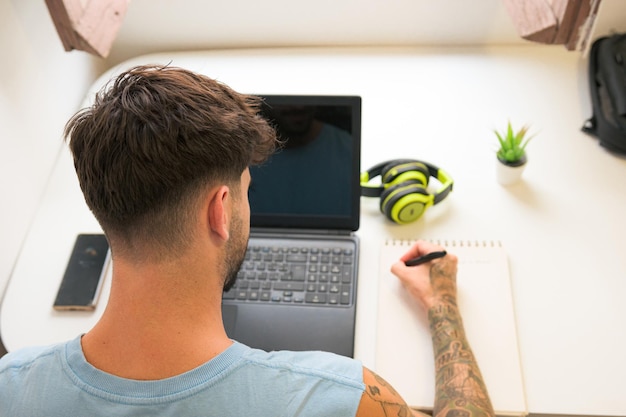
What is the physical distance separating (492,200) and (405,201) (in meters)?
0.19

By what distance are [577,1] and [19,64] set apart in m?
1.13

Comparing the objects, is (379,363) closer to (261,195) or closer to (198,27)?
(261,195)

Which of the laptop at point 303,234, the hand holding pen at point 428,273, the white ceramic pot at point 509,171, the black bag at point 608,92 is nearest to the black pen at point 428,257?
the hand holding pen at point 428,273

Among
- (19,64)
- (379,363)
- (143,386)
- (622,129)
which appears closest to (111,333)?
(143,386)

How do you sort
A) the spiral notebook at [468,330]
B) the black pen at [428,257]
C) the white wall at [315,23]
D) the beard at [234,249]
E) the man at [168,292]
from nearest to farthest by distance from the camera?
the man at [168,292], the beard at [234,249], the spiral notebook at [468,330], the black pen at [428,257], the white wall at [315,23]

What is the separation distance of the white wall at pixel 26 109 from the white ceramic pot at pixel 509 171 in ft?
3.14

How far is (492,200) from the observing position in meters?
1.17

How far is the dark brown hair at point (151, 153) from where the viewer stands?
0.69m

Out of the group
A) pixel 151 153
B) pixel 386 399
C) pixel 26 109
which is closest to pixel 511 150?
pixel 386 399

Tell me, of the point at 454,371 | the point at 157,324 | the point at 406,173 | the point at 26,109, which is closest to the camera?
the point at 157,324

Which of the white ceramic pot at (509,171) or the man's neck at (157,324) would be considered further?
the white ceramic pot at (509,171)

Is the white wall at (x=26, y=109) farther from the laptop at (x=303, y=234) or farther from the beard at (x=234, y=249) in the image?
the beard at (x=234, y=249)

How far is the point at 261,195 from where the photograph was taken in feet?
3.61

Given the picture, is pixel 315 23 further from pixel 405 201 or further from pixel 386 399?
pixel 386 399
